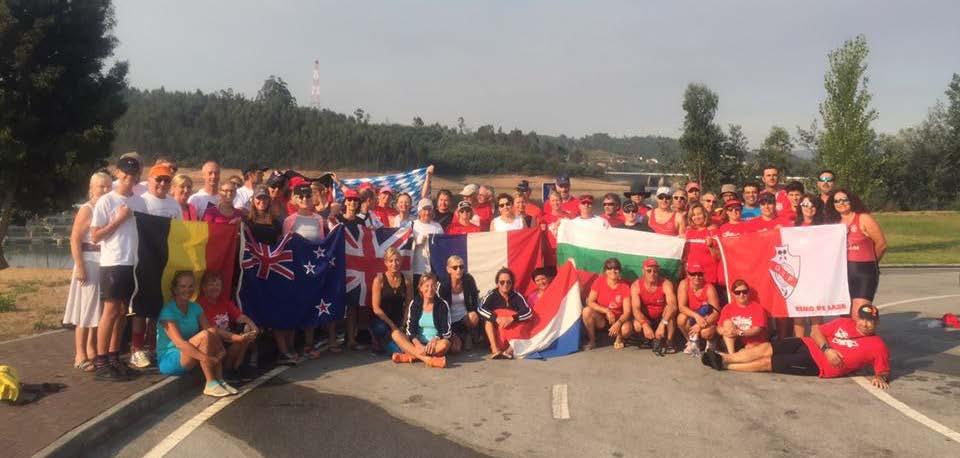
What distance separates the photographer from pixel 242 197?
10.2 meters

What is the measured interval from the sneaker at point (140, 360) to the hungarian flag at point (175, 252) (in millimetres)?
577

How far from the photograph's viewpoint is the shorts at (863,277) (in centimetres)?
865

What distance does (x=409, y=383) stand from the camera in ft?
24.6

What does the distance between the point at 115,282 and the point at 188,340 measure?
34.7 inches

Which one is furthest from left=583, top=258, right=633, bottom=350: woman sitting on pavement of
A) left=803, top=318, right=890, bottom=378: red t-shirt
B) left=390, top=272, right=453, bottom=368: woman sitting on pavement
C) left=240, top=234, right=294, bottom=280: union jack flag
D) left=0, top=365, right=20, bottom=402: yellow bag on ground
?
left=0, top=365, right=20, bottom=402: yellow bag on ground

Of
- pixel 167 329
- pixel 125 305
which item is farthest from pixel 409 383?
pixel 125 305

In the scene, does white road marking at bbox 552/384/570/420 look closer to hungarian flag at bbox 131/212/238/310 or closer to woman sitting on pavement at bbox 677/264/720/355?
woman sitting on pavement at bbox 677/264/720/355

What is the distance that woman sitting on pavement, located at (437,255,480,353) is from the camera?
9031 mm

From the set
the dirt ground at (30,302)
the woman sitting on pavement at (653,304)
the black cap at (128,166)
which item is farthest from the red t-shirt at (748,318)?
the dirt ground at (30,302)

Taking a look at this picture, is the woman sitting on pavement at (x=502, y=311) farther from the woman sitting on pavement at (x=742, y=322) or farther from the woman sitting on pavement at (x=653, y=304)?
the woman sitting on pavement at (x=742, y=322)

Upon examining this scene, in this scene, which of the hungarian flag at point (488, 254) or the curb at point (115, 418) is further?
the hungarian flag at point (488, 254)

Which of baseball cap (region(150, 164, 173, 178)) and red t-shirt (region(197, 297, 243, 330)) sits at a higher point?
baseball cap (region(150, 164, 173, 178))

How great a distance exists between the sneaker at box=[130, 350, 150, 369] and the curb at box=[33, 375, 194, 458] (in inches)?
23.7

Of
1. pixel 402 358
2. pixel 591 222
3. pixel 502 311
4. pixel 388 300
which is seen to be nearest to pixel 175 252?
pixel 388 300
